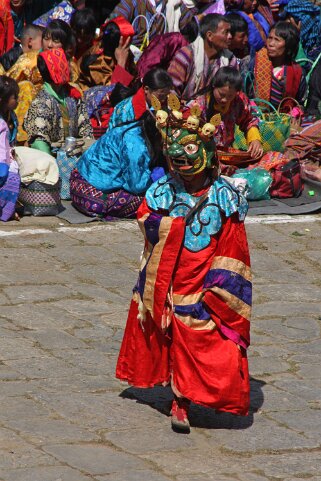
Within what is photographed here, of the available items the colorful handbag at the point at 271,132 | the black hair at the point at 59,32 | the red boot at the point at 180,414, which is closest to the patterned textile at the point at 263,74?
the colorful handbag at the point at 271,132

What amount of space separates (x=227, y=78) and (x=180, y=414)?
3945 mm

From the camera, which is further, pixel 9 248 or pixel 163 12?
pixel 163 12

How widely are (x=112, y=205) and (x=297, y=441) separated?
412 centimetres

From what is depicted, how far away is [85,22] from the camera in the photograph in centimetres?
1172

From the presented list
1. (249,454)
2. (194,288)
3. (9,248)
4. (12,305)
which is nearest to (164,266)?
(194,288)

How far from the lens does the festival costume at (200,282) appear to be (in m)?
5.42

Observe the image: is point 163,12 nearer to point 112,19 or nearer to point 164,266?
point 112,19

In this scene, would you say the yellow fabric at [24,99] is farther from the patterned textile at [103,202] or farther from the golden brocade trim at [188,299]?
the golden brocade trim at [188,299]

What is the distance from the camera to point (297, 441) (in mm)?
5320

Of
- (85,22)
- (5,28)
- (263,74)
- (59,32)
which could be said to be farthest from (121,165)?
(5,28)

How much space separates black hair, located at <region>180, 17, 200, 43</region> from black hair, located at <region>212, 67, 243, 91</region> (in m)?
3.13

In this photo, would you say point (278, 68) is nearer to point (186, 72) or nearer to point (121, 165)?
point (186, 72)

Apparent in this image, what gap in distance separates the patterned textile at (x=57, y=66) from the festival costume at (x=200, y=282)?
4.49 m

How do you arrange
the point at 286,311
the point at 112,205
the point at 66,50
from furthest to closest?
the point at 66,50 → the point at 112,205 → the point at 286,311
